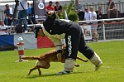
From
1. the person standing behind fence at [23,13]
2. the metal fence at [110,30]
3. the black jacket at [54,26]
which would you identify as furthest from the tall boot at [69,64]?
the metal fence at [110,30]

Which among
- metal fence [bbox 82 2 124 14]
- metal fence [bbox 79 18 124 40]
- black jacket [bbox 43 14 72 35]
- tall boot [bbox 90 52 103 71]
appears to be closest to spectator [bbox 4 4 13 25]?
metal fence [bbox 79 18 124 40]

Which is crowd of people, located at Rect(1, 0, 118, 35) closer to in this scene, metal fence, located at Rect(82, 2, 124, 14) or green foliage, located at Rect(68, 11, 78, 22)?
metal fence, located at Rect(82, 2, 124, 14)

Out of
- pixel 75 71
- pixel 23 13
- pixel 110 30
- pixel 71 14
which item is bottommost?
pixel 110 30

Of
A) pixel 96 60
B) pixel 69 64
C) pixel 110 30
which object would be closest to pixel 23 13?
pixel 110 30

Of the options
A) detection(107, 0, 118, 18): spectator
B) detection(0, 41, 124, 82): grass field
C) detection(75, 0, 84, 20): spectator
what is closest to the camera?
detection(0, 41, 124, 82): grass field

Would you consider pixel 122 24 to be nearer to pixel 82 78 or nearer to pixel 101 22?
pixel 101 22

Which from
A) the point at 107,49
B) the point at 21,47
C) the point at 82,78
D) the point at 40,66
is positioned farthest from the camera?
the point at 107,49

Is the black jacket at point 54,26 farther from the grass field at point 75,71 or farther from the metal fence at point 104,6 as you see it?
the metal fence at point 104,6

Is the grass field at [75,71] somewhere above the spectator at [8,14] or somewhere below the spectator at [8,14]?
below

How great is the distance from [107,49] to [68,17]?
5.45 meters

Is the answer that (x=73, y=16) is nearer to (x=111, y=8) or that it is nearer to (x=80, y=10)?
(x=80, y=10)

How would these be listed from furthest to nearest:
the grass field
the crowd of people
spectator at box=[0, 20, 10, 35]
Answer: spectator at box=[0, 20, 10, 35] → the crowd of people → the grass field

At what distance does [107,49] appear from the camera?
21391 mm

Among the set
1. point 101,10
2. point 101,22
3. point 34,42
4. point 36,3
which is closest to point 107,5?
point 101,10
